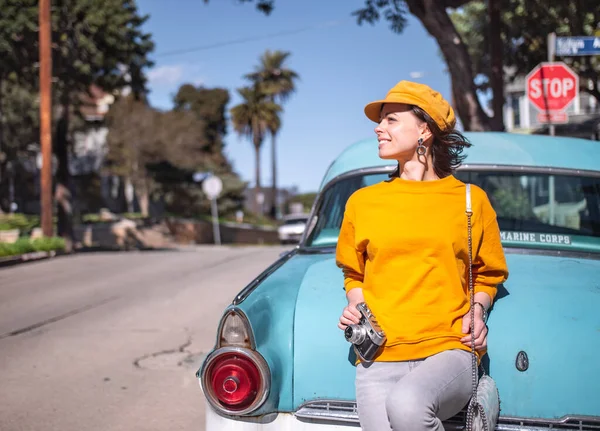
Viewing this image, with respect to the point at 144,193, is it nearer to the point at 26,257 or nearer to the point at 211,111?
the point at 211,111

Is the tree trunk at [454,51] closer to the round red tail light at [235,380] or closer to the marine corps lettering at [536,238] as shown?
the marine corps lettering at [536,238]

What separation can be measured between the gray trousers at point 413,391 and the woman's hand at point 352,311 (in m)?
0.15

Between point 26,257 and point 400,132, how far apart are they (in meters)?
16.5

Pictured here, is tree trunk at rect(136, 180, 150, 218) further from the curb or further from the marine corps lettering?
the marine corps lettering

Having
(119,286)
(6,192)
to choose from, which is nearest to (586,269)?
(119,286)

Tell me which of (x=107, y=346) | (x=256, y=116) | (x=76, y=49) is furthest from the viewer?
(x=256, y=116)

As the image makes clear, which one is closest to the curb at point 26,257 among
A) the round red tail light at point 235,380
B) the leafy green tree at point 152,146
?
the round red tail light at point 235,380

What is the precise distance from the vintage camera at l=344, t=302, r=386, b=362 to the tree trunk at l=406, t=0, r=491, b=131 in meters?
10.4

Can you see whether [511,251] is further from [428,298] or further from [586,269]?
[428,298]

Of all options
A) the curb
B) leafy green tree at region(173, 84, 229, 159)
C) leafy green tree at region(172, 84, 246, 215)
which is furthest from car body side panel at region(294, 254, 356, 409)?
leafy green tree at region(173, 84, 229, 159)

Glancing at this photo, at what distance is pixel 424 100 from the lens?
2457mm

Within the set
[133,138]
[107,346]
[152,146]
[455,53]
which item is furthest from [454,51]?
[133,138]

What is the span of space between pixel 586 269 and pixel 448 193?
3.48 ft

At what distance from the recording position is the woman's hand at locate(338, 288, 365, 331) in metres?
2.31
